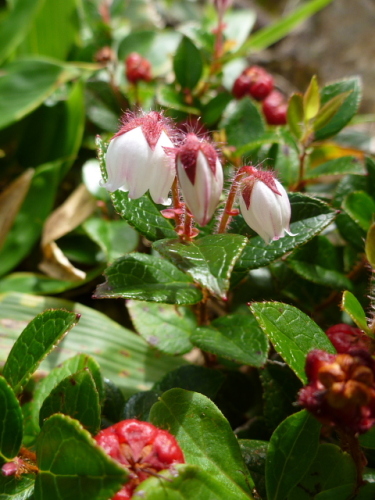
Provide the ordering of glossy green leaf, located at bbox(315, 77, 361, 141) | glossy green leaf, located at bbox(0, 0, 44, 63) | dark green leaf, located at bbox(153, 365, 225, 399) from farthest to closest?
glossy green leaf, located at bbox(0, 0, 44, 63) → glossy green leaf, located at bbox(315, 77, 361, 141) → dark green leaf, located at bbox(153, 365, 225, 399)

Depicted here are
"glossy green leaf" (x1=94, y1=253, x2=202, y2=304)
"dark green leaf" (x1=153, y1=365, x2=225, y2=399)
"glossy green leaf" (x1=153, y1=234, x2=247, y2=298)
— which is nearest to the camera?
"glossy green leaf" (x1=153, y1=234, x2=247, y2=298)

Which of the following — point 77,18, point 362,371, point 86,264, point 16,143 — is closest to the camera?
point 362,371

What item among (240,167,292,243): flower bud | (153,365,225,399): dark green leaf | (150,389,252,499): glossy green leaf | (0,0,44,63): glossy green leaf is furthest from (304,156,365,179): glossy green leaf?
(0,0,44,63): glossy green leaf

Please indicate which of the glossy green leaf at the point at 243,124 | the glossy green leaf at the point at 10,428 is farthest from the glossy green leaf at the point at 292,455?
the glossy green leaf at the point at 243,124

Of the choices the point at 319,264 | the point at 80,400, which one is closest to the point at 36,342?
the point at 80,400

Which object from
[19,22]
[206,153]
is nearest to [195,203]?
[206,153]

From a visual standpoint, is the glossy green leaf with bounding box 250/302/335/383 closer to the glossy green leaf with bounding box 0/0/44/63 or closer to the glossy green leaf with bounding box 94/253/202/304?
the glossy green leaf with bounding box 94/253/202/304

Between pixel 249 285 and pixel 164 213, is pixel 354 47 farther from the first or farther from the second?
pixel 164 213

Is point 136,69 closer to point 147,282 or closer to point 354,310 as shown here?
point 147,282

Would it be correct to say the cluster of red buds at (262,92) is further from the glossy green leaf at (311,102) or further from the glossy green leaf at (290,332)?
the glossy green leaf at (290,332)
